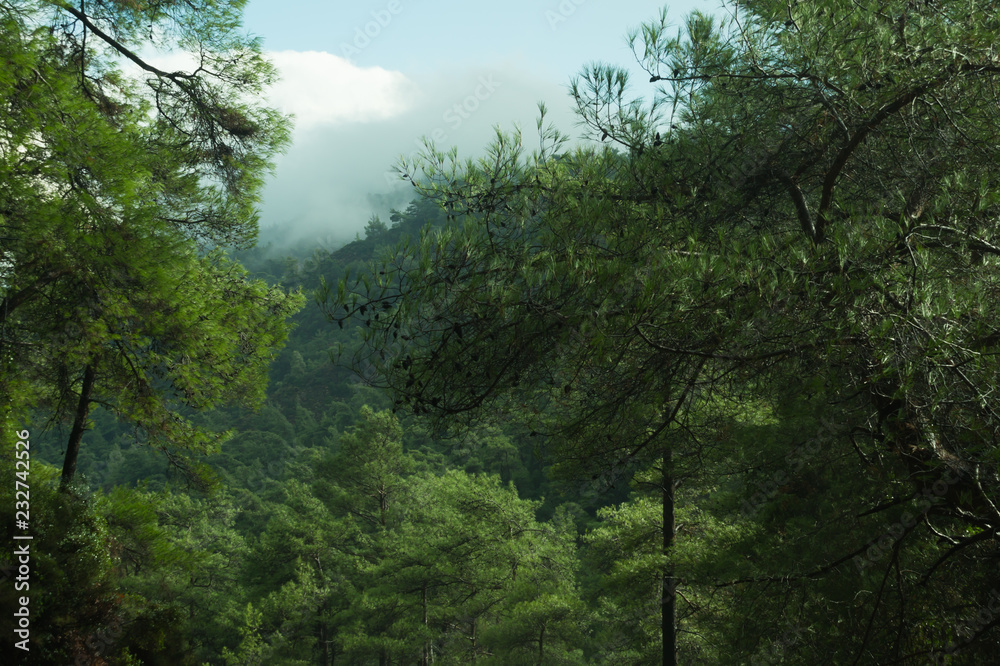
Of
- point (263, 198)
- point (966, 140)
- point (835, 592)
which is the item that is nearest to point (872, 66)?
point (966, 140)

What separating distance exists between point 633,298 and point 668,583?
7441 mm

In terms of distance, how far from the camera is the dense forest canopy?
2.97 meters

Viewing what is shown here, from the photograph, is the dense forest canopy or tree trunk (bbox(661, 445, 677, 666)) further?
tree trunk (bbox(661, 445, 677, 666))

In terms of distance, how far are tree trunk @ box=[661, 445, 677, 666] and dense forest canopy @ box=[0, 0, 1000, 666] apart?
31.3 inches

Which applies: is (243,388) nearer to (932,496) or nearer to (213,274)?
(213,274)

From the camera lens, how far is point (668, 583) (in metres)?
9.20

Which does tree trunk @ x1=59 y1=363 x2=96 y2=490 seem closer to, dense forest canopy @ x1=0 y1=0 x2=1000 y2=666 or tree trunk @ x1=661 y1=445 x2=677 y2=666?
dense forest canopy @ x1=0 y1=0 x2=1000 y2=666

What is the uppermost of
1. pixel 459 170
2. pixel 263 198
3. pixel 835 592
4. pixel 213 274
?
pixel 263 198

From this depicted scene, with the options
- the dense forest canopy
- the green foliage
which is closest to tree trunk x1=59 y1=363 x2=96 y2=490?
the dense forest canopy

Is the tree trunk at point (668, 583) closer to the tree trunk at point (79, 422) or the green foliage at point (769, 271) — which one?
the green foliage at point (769, 271)

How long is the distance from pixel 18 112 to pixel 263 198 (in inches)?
132

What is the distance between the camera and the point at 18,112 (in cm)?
419

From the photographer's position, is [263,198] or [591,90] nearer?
[591,90]

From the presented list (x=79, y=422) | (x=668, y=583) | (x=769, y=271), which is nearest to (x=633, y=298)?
(x=769, y=271)
